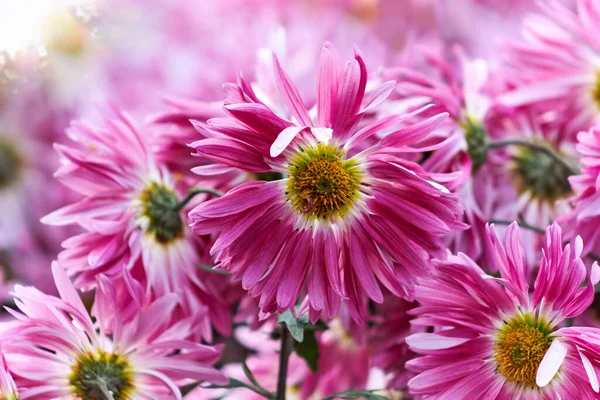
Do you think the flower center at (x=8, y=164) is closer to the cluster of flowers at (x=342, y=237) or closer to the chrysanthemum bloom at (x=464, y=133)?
the cluster of flowers at (x=342, y=237)

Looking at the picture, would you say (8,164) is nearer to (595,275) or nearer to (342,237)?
(342,237)

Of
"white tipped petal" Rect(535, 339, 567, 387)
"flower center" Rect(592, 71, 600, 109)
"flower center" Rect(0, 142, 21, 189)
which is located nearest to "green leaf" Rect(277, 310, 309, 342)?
"white tipped petal" Rect(535, 339, 567, 387)

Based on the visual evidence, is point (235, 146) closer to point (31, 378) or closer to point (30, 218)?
point (31, 378)

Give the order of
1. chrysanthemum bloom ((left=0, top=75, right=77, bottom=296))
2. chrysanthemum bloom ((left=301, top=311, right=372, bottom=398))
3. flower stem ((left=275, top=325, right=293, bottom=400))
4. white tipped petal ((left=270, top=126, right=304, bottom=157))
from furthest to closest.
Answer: chrysanthemum bloom ((left=0, top=75, right=77, bottom=296)) < chrysanthemum bloom ((left=301, top=311, right=372, bottom=398)) < flower stem ((left=275, top=325, right=293, bottom=400)) < white tipped petal ((left=270, top=126, right=304, bottom=157))

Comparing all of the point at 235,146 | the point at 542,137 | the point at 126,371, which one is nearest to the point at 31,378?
the point at 126,371

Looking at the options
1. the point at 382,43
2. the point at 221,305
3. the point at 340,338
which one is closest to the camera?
the point at 221,305

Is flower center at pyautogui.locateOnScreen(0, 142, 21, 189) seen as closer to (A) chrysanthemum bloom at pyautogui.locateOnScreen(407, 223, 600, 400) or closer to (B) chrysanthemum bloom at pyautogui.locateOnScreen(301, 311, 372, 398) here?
(B) chrysanthemum bloom at pyautogui.locateOnScreen(301, 311, 372, 398)

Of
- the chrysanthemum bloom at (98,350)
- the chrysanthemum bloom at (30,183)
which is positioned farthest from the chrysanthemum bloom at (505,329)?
the chrysanthemum bloom at (30,183)
